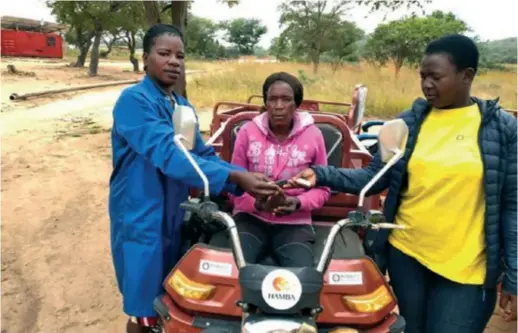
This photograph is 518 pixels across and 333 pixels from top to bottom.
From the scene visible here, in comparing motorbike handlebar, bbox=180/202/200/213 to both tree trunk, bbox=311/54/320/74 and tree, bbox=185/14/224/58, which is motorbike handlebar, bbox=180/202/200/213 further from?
tree, bbox=185/14/224/58

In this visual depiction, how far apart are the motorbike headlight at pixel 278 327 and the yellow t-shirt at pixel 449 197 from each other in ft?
2.75

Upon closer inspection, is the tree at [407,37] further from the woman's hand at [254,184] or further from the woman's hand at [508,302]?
the woman's hand at [254,184]

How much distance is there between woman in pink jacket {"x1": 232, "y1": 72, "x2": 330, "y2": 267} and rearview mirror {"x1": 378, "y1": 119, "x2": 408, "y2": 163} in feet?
1.83

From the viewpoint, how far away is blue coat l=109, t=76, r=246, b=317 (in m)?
2.30

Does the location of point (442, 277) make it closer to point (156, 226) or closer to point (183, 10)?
point (156, 226)

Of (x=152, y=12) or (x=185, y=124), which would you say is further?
(x=152, y=12)

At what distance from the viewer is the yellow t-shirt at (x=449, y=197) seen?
2121mm

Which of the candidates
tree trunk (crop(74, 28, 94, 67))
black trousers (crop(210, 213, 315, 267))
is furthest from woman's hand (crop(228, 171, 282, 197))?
tree trunk (crop(74, 28, 94, 67))

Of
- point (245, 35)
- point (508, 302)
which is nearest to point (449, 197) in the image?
point (508, 302)

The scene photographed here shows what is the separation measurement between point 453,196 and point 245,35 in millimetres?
68838

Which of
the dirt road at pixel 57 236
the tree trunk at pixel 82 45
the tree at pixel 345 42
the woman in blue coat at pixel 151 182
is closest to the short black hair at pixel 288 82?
the woman in blue coat at pixel 151 182

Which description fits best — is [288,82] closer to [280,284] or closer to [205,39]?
[280,284]

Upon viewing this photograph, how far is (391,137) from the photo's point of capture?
1996 mm

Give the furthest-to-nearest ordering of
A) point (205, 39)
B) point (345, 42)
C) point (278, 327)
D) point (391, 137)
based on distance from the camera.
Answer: point (205, 39) → point (345, 42) → point (391, 137) → point (278, 327)
